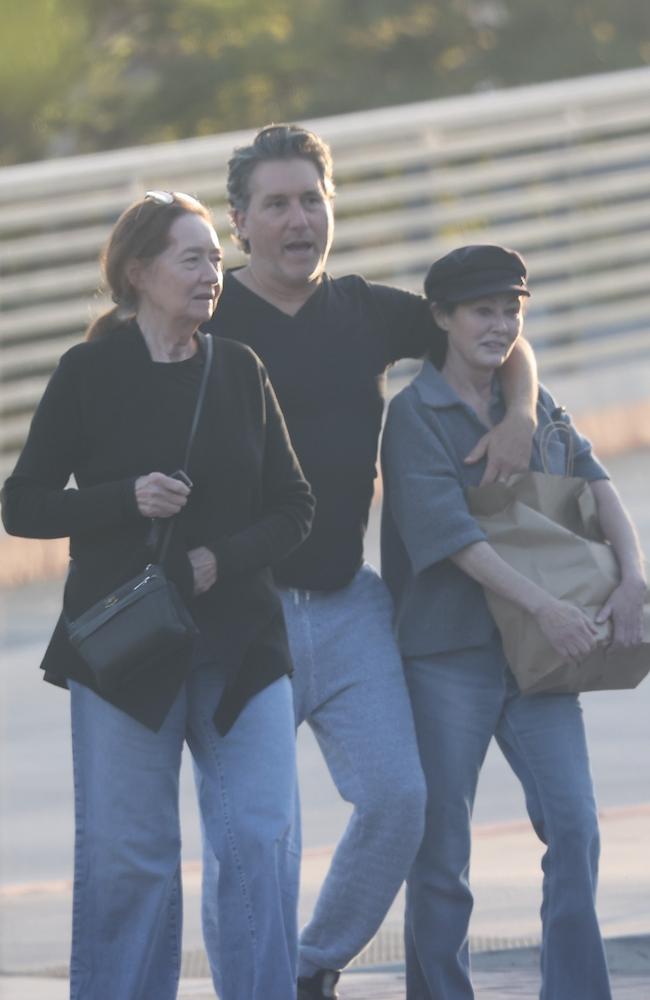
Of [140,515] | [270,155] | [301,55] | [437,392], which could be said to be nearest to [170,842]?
[140,515]

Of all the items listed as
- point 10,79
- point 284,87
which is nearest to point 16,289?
point 10,79

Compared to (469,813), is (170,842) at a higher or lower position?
lower

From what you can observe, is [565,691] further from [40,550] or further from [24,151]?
[24,151]

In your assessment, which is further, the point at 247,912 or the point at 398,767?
the point at 398,767

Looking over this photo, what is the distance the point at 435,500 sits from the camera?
5.26m

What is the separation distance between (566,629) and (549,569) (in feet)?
0.53

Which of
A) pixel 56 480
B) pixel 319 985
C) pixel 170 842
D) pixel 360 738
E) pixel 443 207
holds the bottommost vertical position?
pixel 319 985

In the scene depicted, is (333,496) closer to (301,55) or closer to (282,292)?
(282,292)

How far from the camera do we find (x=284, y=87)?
2086 cm

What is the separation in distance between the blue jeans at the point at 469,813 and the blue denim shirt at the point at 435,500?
0.25ft

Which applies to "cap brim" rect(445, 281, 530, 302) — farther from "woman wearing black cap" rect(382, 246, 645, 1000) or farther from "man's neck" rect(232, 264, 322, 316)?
"man's neck" rect(232, 264, 322, 316)

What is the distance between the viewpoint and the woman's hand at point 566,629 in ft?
16.7

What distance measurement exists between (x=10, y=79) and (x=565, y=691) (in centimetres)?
1327

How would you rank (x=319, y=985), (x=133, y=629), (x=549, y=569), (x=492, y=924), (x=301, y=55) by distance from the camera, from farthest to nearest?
(x=301, y=55) → (x=492, y=924) → (x=319, y=985) → (x=549, y=569) → (x=133, y=629)
